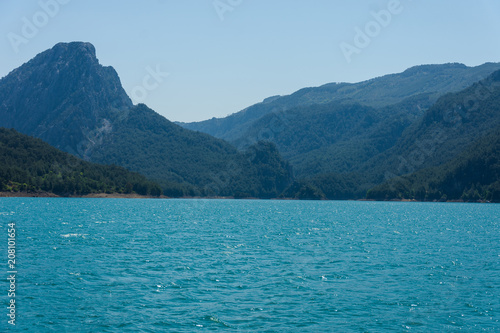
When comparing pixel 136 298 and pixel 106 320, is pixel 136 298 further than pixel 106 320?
Yes

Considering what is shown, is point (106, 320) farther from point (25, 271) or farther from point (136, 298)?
point (25, 271)

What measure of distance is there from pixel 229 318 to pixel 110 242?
138 feet

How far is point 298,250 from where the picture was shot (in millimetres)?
65938

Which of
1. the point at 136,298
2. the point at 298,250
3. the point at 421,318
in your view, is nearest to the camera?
the point at 421,318

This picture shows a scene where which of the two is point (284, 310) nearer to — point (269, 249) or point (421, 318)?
point (421, 318)

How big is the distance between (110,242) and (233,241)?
1906cm

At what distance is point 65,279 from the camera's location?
4306 centimetres

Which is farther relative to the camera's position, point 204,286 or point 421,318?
point 204,286

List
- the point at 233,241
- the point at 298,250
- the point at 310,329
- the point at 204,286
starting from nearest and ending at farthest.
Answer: the point at 310,329
the point at 204,286
the point at 298,250
the point at 233,241

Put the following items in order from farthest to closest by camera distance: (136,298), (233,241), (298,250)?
(233,241)
(298,250)
(136,298)

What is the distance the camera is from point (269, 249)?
66375mm

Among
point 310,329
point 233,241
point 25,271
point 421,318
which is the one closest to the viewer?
point 310,329

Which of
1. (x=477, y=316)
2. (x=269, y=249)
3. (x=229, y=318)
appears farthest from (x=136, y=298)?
(x=269, y=249)

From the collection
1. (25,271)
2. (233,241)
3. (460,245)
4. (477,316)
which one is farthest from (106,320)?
(460,245)
